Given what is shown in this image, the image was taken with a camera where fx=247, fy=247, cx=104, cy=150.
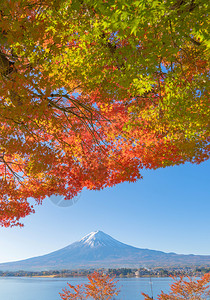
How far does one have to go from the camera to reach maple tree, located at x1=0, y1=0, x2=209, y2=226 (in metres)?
5.79

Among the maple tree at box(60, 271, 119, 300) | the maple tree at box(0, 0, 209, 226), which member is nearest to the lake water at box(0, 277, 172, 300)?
the maple tree at box(60, 271, 119, 300)

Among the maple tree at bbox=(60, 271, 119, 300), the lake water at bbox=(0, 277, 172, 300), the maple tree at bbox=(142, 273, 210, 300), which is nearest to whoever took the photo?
the maple tree at bbox=(142, 273, 210, 300)

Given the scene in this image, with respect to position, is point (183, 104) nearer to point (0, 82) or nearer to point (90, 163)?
point (90, 163)

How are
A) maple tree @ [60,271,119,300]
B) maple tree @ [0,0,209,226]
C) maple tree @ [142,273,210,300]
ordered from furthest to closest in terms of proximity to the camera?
Answer: maple tree @ [60,271,119,300] < maple tree @ [142,273,210,300] < maple tree @ [0,0,209,226]

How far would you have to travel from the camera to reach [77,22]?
6.34 metres

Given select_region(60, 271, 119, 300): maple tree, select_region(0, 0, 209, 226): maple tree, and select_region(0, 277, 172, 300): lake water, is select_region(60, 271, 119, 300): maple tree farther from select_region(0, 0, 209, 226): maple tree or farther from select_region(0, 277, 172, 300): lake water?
select_region(0, 277, 172, 300): lake water

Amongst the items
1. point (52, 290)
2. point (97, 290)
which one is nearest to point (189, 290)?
point (97, 290)

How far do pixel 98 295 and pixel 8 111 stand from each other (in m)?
9.68

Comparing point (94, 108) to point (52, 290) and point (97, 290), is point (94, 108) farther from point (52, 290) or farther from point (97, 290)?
point (52, 290)

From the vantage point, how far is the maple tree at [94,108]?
5.79 meters

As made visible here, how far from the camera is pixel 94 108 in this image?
31.3 feet

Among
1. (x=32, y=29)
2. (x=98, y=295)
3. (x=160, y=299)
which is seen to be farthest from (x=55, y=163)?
(x=160, y=299)

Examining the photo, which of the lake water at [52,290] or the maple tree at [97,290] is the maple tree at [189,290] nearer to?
the maple tree at [97,290]

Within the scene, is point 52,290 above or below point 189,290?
below
